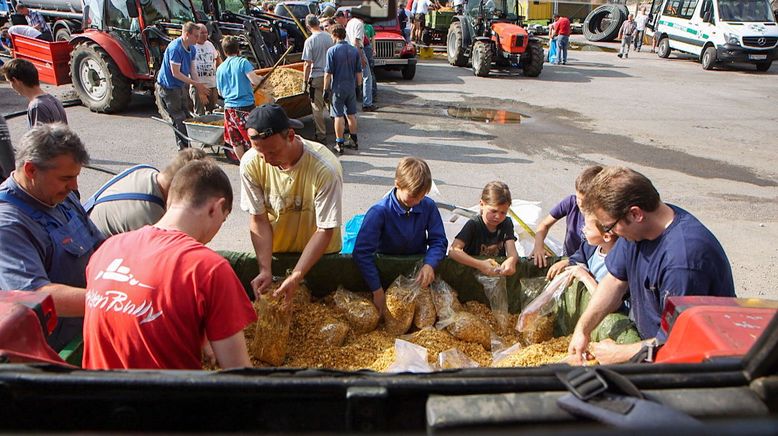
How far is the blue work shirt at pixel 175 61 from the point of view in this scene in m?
8.48

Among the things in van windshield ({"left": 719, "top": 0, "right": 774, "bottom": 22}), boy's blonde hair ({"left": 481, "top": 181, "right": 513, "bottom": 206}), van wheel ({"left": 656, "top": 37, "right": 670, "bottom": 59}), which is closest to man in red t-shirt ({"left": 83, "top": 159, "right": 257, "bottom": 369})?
boy's blonde hair ({"left": 481, "top": 181, "right": 513, "bottom": 206})

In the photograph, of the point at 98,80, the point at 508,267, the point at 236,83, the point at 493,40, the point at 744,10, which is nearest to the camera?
the point at 508,267

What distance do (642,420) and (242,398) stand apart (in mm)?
918

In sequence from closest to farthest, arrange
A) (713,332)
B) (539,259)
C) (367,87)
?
(713,332)
(539,259)
(367,87)

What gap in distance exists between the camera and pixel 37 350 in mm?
1797

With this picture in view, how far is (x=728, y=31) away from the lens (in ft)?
63.4

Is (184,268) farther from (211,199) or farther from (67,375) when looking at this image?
(67,375)

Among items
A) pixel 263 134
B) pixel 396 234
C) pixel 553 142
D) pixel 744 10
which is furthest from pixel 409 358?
pixel 744 10

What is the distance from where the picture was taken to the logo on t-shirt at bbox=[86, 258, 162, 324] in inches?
77.9

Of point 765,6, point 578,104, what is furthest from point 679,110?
point 765,6

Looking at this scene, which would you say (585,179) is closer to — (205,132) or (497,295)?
(497,295)

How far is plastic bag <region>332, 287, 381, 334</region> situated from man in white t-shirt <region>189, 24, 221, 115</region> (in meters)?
6.31

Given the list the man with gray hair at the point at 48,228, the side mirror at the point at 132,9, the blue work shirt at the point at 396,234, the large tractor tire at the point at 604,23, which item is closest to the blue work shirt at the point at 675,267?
the blue work shirt at the point at 396,234

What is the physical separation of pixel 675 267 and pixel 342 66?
7249 millimetres
